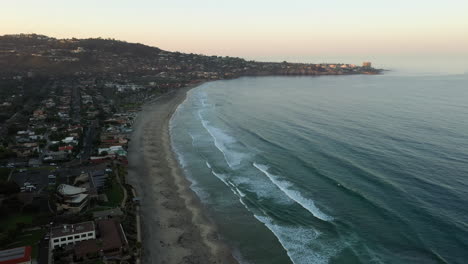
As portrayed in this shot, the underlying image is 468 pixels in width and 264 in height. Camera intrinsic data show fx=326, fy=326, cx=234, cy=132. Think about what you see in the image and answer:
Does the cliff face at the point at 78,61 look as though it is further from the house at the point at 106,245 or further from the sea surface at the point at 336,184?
the house at the point at 106,245

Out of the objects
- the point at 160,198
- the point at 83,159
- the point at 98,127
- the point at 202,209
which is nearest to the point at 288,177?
the point at 202,209

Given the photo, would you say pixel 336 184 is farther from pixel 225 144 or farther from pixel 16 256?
pixel 16 256

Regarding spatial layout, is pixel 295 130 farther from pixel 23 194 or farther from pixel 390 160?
pixel 23 194

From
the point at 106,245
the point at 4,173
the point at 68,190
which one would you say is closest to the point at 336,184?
the point at 106,245

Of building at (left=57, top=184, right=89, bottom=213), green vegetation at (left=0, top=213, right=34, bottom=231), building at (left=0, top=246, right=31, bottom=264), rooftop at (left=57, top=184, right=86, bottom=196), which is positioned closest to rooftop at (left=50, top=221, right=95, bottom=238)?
building at (left=0, top=246, right=31, bottom=264)

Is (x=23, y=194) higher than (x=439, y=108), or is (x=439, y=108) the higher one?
(x=439, y=108)

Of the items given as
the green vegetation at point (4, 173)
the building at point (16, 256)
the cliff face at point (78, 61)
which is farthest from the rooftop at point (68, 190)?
the cliff face at point (78, 61)
